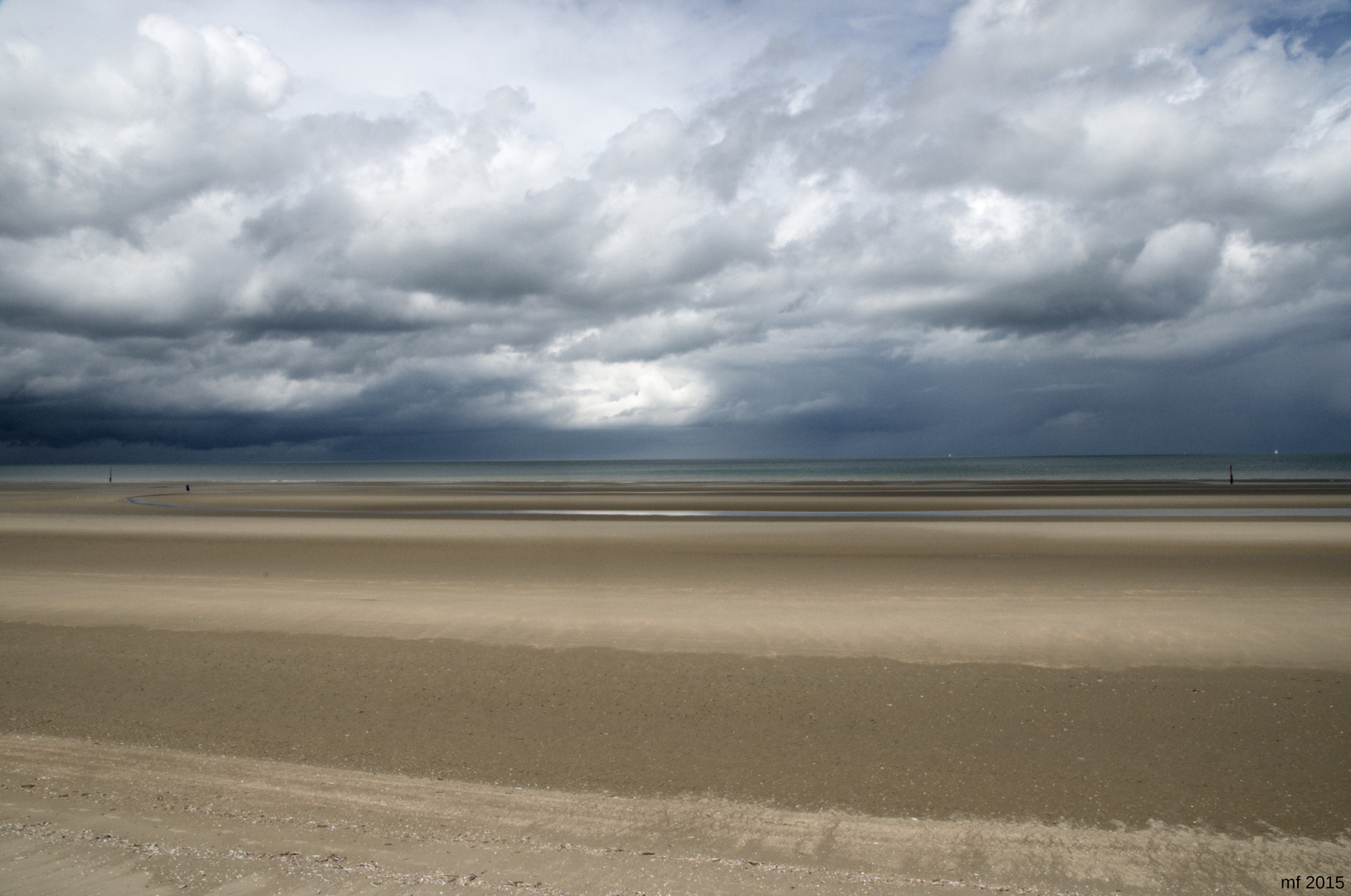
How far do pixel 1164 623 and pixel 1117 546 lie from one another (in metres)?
12.1

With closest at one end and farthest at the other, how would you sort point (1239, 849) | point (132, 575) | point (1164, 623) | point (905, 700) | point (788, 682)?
point (1239, 849)
point (905, 700)
point (788, 682)
point (1164, 623)
point (132, 575)

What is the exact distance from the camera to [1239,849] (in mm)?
5531

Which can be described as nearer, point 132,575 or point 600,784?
point 600,784

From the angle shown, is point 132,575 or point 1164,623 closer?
point 1164,623

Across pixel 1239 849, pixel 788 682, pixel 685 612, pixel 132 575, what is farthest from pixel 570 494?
pixel 1239 849

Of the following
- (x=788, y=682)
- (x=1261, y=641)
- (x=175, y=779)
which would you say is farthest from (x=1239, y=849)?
(x=175, y=779)

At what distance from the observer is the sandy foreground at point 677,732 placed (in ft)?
17.4

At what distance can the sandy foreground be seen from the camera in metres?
5.29

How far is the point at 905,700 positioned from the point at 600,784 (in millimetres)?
4005

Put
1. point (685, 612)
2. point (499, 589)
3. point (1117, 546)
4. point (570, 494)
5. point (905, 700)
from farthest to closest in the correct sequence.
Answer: point (570, 494) < point (1117, 546) < point (499, 589) < point (685, 612) < point (905, 700)

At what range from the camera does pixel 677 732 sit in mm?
7848

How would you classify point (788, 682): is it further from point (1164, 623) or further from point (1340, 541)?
point (1340, 541)

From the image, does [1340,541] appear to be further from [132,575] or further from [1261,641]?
[132,575]

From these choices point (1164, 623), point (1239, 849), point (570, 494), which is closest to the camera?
point (1239, 849)
